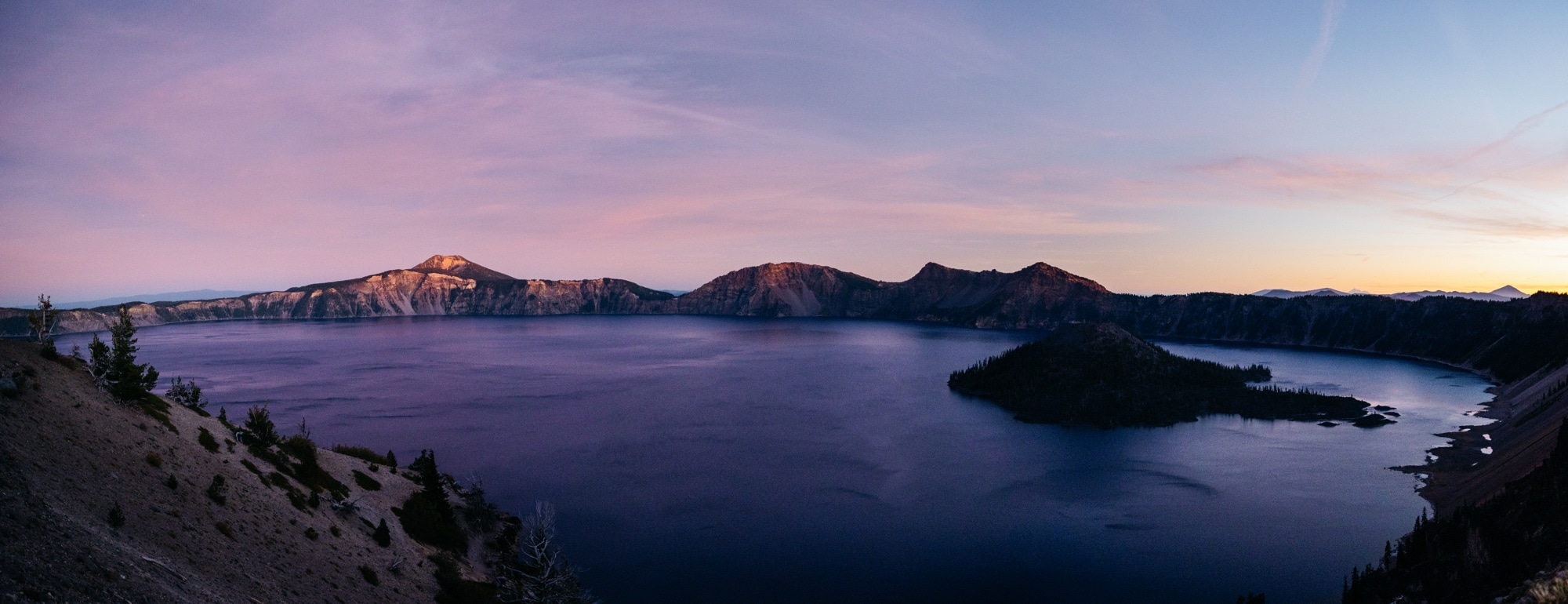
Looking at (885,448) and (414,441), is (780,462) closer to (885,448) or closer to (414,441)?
(885,448)

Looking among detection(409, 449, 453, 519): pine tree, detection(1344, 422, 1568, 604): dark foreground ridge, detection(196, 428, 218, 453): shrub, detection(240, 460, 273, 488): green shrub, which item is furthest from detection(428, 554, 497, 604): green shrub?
detection(1344, 422, 1568, 604): dark foreground ridge

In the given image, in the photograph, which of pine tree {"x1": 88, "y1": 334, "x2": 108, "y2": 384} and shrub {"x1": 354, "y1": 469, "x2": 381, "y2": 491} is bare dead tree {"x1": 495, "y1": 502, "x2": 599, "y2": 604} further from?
pine tree {"x1": 88, "y1": 334, "x2": 108, "y2": 384}

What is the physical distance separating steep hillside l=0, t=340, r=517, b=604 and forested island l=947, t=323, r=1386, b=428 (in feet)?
265

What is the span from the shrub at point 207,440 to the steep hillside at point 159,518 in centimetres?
10

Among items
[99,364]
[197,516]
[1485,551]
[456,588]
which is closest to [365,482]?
[456,588]

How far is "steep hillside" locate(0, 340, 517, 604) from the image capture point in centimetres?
1612

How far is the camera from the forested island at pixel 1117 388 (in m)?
91.4

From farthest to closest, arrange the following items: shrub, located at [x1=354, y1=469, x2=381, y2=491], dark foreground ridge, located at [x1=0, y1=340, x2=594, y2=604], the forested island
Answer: the forested island < shrub, located at [x1=354, y1=469, x2=381, y2=491] < dark foreground ridge, located at [x1=0, y1=340, x2=594, y2=604]

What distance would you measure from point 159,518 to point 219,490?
4.82 m

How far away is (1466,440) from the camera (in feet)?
247

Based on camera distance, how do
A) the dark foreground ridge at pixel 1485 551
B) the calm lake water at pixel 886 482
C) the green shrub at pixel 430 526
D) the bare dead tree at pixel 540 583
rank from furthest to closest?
the calm lake water at pixel 886 482 < the green shrub at pixel 430 526 < the dark foreground ridge at pixel 1485 551 < the bare dead tree at pixel 540 583

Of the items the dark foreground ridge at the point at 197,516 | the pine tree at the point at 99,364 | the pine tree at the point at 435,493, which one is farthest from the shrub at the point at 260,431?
the pine tree at the point at 435,493

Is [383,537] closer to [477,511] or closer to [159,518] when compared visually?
[159,518]

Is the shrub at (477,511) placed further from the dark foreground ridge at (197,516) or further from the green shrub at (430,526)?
the green shrub at (430,526)
